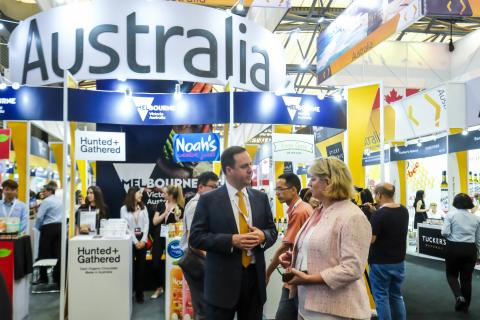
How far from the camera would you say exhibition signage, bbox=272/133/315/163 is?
5500 millimetres

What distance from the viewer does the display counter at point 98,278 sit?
4.58 m

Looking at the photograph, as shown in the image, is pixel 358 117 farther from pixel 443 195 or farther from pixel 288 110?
pixel 443 195

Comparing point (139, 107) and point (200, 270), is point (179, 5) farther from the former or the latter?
point (200, 270)

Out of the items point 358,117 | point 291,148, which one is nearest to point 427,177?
point 358,117

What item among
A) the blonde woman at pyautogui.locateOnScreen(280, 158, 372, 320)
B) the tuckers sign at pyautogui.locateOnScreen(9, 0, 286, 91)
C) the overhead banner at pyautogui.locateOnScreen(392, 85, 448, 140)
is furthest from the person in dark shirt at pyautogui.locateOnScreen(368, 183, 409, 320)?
the overhead banner at pyautogui.locateOnScreen(392, 85, 448, 140)

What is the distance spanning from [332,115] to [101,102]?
2683 mm

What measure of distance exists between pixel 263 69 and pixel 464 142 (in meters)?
4.26

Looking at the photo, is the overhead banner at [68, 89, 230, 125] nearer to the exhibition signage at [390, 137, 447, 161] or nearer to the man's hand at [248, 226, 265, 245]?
the man's hand at [248, 226, 265, 245]

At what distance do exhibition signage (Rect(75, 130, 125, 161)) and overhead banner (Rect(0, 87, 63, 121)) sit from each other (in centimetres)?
35

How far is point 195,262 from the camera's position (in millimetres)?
3557

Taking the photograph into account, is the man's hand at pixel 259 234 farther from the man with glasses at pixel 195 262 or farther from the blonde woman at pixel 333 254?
the man with glasses at pixel 195 262

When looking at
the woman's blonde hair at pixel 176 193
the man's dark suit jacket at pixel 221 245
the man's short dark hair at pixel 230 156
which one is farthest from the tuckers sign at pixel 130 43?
the man's dark suit jacket at pixel 221 245

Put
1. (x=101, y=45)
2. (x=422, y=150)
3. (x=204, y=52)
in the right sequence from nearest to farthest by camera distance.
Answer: (x=101, y=45), (x=204, y=52), (x=422, y=150)

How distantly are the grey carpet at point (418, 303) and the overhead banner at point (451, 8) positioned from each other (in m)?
3.25
